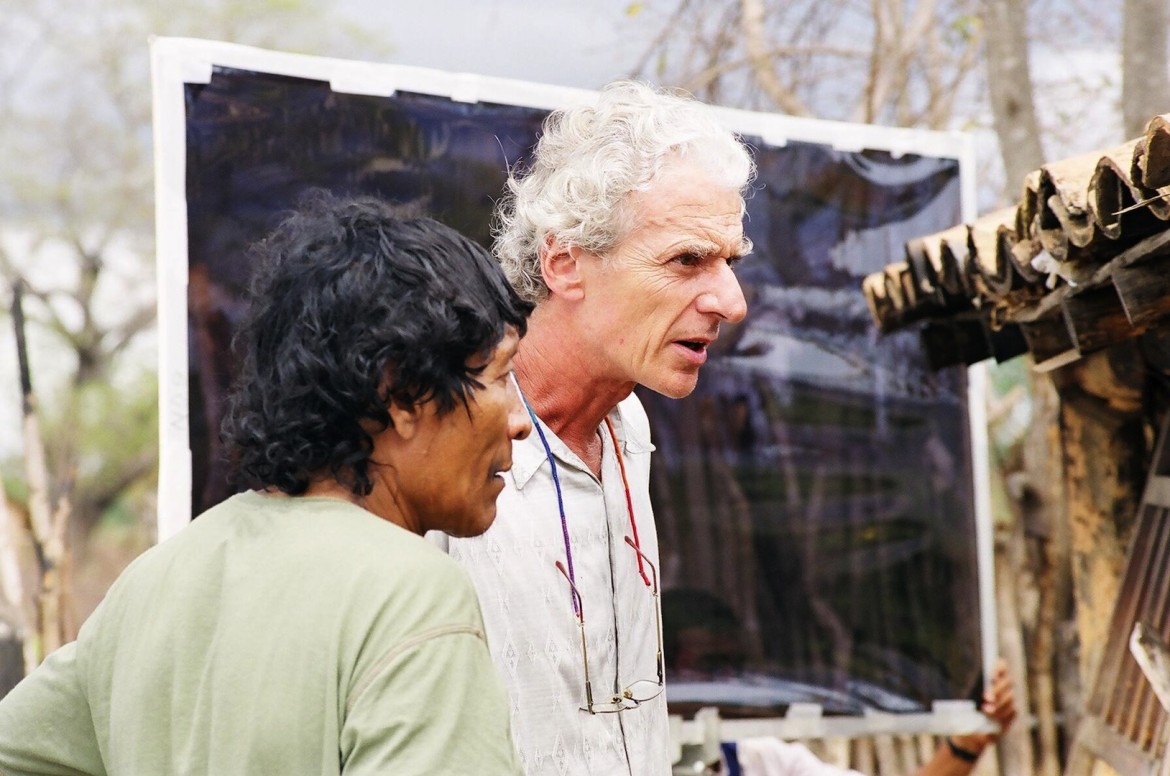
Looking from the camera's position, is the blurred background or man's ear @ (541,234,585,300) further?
the blurred background

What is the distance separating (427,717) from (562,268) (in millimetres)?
1190

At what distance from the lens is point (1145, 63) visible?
4500 mm

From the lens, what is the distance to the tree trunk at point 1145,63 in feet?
14.7

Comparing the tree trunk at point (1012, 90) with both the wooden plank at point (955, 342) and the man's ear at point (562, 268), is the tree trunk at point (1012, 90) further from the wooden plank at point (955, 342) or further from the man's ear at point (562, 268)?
the man's ear at point (562, 268)

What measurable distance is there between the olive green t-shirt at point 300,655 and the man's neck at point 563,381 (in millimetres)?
905

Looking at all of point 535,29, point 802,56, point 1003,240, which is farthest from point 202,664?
point 535,29

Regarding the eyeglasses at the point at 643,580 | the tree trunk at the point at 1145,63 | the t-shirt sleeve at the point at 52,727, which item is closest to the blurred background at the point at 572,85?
the tree trunk at the point at 1145,63

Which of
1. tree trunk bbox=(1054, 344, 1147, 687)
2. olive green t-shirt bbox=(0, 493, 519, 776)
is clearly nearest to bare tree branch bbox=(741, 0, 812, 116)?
tree trunk bbox=(1054, 344, 1147, 687)

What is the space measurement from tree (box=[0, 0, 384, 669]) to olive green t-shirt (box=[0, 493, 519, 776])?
45.4 feet

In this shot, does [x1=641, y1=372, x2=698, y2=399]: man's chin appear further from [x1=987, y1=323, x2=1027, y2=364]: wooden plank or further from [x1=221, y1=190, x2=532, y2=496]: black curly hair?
[x1=987, y1=323, x2=1027, y2=364]: wooden plank

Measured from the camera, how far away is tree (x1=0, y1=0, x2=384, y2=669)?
14.5 m

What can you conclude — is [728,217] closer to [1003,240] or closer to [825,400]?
[1003,240]

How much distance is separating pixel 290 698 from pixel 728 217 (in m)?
1.26

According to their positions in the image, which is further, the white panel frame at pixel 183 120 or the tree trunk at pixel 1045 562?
the tree trunk at pixel 1045 562
